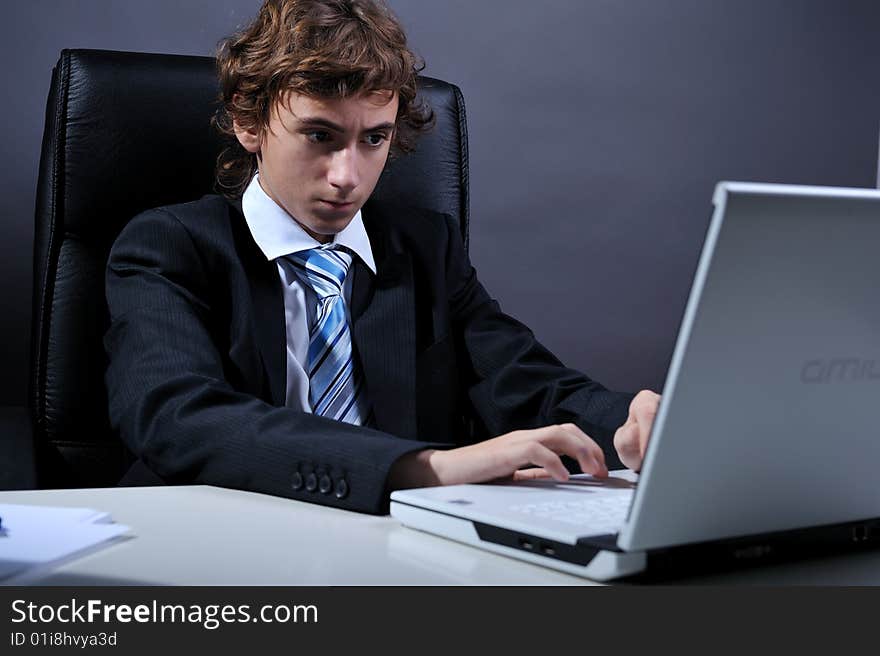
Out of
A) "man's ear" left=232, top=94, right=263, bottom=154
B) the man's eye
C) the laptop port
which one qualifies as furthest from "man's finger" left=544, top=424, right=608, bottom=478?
"man's ear" left=232, top=94, right=263, bottom=154

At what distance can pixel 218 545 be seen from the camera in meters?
0.77

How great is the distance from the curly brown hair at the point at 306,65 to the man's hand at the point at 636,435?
0.57 metres

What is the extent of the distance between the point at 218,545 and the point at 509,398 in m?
0.77

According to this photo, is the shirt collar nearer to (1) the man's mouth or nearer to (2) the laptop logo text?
(1) the man's mouth

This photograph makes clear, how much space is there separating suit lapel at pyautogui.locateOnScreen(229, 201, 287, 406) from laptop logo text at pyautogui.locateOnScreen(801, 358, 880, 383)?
809 mm

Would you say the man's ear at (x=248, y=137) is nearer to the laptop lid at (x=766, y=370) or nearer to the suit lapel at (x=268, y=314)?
the suit lapel at (x=268, y=314)

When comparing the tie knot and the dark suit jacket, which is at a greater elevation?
the tie knot

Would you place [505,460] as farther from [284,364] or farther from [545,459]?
[284,364]

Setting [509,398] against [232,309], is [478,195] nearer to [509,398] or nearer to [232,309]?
[509,398]

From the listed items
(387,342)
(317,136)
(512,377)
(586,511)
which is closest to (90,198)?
(317,136)

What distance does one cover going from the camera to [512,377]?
1.51 m

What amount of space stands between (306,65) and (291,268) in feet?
0.85

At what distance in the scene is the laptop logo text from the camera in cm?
65

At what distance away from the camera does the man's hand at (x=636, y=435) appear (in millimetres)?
1062
